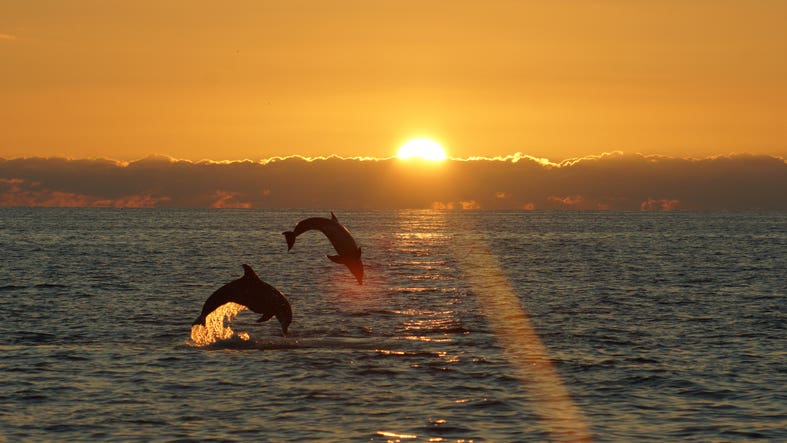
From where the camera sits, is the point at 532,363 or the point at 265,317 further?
the point at 532,363

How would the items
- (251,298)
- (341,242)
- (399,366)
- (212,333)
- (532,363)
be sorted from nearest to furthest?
(341,242) < (251,298) < (399,366) < (532,363) < (212,333)

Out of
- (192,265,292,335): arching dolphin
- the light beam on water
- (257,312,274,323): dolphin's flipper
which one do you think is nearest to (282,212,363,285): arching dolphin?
Answer: (257,312,274,323): dolphin's flipper

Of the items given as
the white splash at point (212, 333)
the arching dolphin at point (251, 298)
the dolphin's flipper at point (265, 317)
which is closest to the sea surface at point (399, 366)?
the white splash at point (212, 333)

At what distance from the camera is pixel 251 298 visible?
29.8m

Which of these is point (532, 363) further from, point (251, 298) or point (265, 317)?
point (251, 298)

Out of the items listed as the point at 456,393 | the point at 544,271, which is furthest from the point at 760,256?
the point at 456,393

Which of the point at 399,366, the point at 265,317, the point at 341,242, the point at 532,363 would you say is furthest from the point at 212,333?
the point at 341,242

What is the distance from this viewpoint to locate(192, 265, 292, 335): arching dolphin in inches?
1166

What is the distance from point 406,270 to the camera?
8994cm

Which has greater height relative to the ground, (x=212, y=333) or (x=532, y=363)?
(x=212, y=333)

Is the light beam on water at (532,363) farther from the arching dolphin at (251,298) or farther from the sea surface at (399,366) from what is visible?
the arching dolphin at (251,298)

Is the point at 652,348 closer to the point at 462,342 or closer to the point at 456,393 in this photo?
the point at 462,342

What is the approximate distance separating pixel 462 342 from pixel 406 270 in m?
53.2

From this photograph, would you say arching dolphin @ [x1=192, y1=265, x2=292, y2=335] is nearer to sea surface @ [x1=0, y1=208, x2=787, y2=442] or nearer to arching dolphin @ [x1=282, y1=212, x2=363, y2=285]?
sea surface @ [x1=0, y1=208, x2=787, y2=442]
